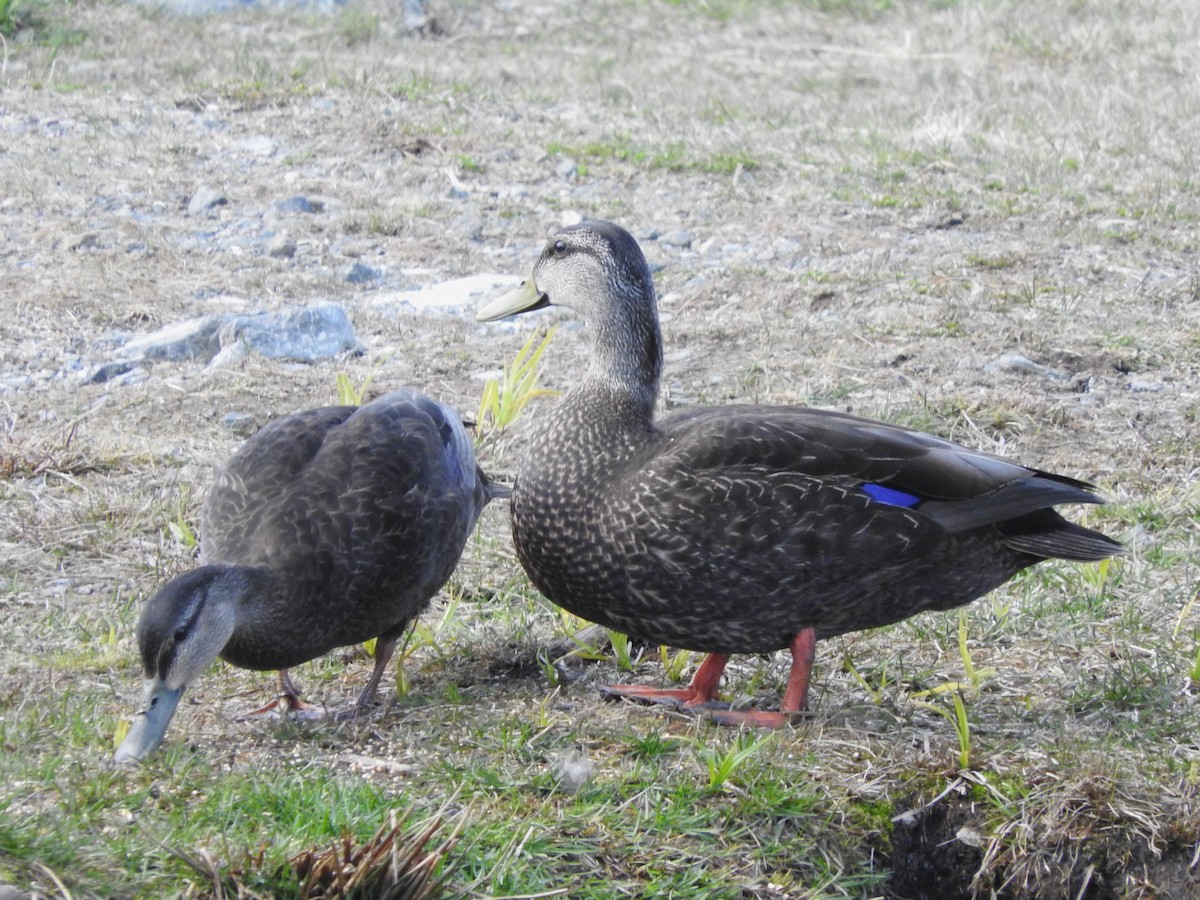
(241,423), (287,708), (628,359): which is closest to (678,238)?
(241,423)

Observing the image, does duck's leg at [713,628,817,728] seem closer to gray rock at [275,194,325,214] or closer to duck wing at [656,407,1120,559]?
duck wing at [656,407,1120,559]

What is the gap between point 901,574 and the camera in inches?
150

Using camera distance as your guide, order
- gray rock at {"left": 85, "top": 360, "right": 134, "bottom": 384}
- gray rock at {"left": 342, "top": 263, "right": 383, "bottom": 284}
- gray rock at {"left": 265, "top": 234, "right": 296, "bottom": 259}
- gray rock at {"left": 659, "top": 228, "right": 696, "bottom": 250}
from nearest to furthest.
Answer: gray rock at {"left": 85, "top": 360, "right": 134, "bottom": 384} → gray rock at {"left": 342, "top": 263, "right": 383, "bottom": 284} → gray rock at {"left": 265, "top": 234, "right": 296, "bottom": 259} → gray rock at {"left": 659, "top": 228, "right": 696, "bottom": 250}

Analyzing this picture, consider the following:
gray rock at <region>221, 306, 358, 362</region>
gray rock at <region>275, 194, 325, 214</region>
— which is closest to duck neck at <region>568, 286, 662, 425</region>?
gray rock at <region>221, 306, 358, 362</region>

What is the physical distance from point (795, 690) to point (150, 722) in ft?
5.18

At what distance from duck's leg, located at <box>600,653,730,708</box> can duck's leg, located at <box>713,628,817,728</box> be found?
138mm

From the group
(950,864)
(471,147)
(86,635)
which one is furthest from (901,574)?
(471,147)

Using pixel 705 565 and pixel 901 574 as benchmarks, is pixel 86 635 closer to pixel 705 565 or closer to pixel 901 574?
pixel 705 565

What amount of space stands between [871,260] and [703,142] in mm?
2198

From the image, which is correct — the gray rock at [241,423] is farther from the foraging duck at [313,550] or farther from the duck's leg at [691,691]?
the duck's leg at [691,691]

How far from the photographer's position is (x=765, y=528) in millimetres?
3688

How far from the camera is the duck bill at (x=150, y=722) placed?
3.32 m

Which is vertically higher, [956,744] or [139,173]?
Result: [139,173]

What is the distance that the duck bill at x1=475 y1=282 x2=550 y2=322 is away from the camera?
4520 mm
